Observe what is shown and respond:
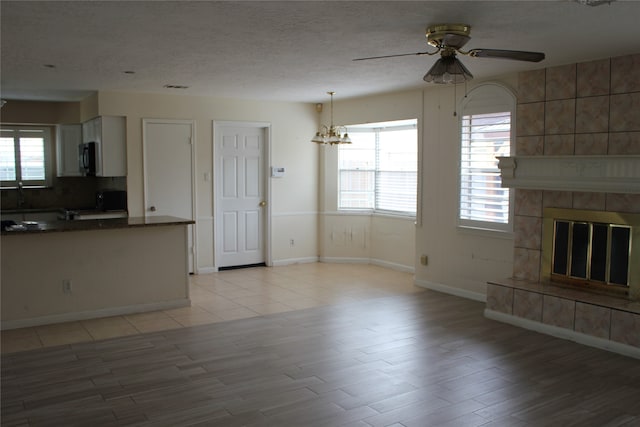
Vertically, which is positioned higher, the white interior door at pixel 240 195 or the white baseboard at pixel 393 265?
the white interior door at pixel 240 195

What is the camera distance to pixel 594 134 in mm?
5102

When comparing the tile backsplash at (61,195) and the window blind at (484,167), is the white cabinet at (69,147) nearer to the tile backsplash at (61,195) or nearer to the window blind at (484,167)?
the tile backsplash at (61,195)

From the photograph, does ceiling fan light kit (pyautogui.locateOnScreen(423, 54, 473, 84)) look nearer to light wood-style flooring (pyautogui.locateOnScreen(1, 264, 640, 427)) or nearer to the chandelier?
light wood-style flooring (pyautogui.locateOnScreen(1, 264, 640, 427))

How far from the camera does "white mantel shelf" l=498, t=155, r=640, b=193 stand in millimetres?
4594

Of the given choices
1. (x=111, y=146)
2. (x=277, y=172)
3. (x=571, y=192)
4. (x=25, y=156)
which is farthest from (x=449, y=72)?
(x=25, y=156)

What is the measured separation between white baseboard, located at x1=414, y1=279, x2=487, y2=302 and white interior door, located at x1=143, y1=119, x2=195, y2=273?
3.24 meters

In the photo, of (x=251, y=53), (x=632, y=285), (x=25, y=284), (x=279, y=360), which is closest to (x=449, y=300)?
(x=632, y=285)

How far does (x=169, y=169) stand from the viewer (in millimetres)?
7586

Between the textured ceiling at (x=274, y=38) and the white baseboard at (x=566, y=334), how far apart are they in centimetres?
243

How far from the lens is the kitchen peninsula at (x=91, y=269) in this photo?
520 cm

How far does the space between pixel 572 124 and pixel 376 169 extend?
368cm

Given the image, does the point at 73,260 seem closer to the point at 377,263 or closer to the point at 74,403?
the point at 74,403

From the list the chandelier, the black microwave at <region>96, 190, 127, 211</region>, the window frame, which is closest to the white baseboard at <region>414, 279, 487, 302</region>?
the window frame

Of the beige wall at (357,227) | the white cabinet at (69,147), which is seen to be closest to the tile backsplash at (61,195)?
the white cabinet at (69,147)
